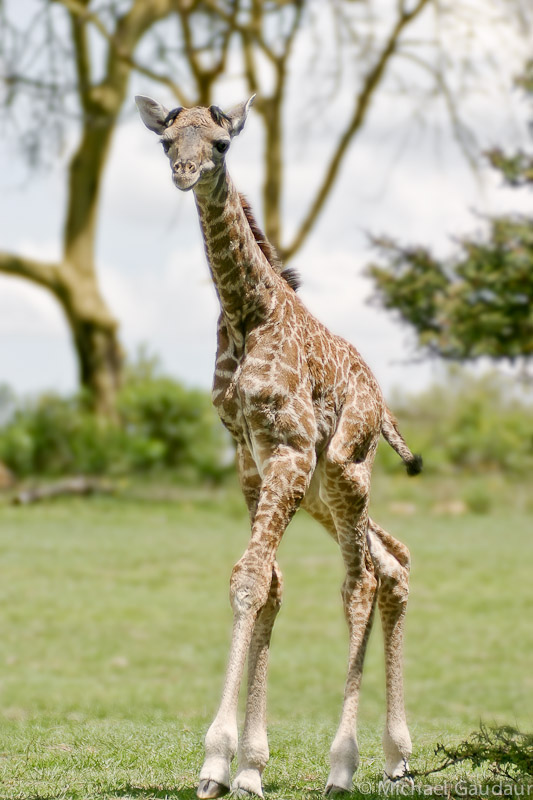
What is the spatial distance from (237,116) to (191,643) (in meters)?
9.87

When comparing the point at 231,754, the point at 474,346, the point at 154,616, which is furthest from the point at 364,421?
the point at 154,616

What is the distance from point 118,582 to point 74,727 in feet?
29.1

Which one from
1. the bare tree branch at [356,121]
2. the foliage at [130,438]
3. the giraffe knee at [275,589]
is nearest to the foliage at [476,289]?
the giraffe knee at [275,589]

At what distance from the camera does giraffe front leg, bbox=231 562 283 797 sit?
15.0 feet

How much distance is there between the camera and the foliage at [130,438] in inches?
908

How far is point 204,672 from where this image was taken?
40.1ft

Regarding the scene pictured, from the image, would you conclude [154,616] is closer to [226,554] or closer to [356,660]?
[226,554]

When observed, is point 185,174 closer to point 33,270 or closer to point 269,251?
point 269,251

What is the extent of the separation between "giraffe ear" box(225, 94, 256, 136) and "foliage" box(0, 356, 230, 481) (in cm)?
1819

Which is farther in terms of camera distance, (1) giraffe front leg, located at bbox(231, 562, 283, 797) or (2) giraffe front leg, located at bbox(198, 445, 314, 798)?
(1) giraffe front leg, located at bbox(231, 562, 283, 797)

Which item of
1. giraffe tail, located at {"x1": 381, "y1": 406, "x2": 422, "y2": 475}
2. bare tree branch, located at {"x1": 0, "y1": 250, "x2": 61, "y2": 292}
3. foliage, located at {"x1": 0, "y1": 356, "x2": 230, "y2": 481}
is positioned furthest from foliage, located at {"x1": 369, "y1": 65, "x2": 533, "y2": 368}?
bare tree branch, located at {"x1": 0, "y1": 250, "x2": 61, "y2": 292}

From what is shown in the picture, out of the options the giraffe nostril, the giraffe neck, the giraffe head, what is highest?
the giraffe head

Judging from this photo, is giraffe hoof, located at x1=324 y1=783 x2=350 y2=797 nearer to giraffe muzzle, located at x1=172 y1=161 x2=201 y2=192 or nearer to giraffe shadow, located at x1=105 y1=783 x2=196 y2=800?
giraffe shadow, located at x1=105 y1=783 x2=196 y2=800

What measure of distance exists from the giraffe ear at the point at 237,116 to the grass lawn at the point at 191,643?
3.04 meters
